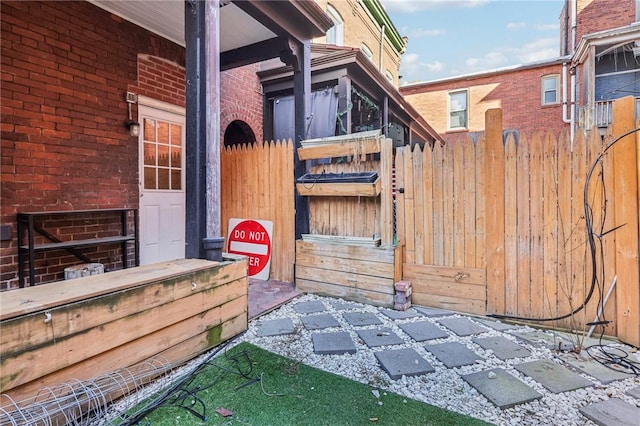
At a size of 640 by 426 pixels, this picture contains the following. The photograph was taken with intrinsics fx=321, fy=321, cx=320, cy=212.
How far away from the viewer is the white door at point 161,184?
444cm

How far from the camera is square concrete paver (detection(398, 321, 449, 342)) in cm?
283

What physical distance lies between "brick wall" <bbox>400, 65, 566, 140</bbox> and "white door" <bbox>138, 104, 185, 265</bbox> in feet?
41.8

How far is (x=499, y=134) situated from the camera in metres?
3.21

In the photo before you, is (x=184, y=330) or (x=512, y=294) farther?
(x=512, y=294)

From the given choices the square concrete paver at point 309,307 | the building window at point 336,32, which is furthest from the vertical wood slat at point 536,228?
the building window at point 336,32

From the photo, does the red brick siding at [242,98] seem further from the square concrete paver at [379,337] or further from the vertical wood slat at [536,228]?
the vertical wood slat at [536,228]

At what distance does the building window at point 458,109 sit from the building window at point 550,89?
286 cm

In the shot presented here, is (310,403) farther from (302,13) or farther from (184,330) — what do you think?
(302,13)

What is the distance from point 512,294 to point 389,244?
1300mm

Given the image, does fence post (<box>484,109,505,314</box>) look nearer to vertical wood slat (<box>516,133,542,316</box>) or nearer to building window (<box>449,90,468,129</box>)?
vertical wood slat (<box>516,133,542,316</box>)

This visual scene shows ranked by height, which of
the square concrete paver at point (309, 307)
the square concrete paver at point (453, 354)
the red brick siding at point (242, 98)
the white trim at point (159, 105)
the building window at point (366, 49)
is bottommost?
the square concrete paver at point (453, 354)

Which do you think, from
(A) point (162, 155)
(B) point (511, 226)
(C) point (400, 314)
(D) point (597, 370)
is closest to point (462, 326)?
(C) point (400, 314)

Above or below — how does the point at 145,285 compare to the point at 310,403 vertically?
above

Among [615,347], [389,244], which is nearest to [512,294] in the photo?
[615,347]
